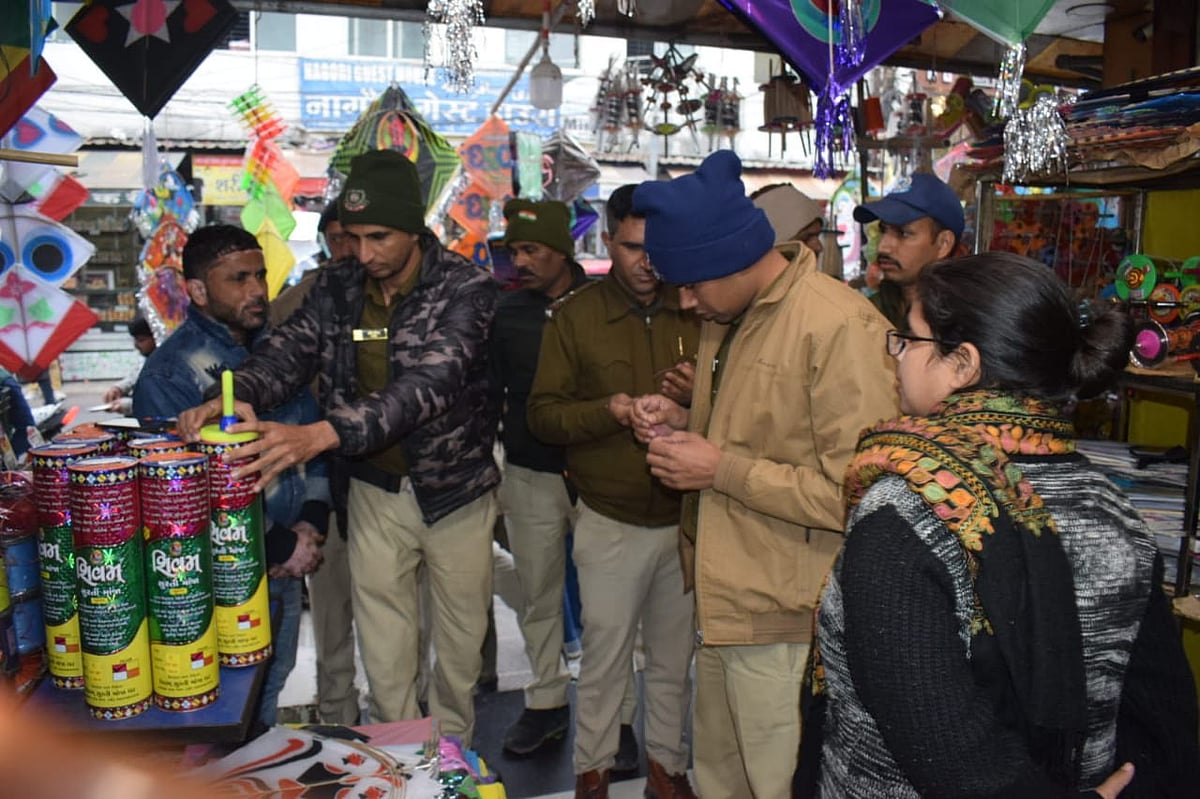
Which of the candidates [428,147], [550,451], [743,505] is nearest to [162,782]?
[743,505]

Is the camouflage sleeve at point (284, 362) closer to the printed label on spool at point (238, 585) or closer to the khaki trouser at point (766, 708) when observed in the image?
the printed label on spool at point (238, 585)

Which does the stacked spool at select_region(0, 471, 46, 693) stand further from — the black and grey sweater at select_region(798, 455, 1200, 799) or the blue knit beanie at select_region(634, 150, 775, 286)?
the blue knit beanie at select_region(634, 150, 775, 286)

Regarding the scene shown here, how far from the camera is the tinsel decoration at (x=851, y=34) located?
2.39 metres

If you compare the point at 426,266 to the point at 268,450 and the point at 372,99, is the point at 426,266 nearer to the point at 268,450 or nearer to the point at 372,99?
the point at 268,450

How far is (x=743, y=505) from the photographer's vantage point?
2.10 meters

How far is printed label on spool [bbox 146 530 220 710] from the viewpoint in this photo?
1.29 meters

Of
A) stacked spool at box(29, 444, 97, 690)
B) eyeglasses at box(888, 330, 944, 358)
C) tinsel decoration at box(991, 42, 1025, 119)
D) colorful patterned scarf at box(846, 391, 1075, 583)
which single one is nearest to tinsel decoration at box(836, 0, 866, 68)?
tinsel decoration at box(991, 42, 1025, 119)

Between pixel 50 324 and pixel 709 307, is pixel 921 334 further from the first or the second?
Result: pixel 50 324

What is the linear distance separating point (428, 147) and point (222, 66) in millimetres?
8740

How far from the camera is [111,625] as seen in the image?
1243mm

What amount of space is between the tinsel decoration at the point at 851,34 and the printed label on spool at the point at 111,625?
6.75 feet

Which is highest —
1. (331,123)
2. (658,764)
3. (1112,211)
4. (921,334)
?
(331,123)

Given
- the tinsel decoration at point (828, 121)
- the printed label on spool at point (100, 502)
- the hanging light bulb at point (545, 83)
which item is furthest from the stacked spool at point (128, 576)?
the hanging light bulb at point (545, 83)

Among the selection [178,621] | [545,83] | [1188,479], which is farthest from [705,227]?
[545,83]
